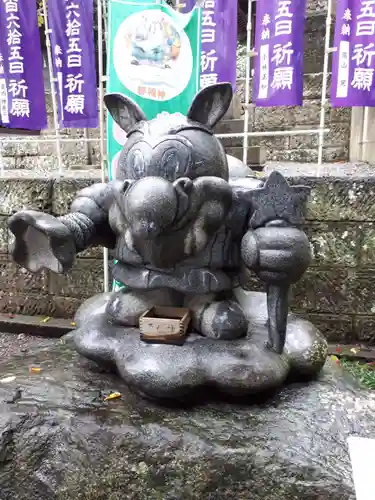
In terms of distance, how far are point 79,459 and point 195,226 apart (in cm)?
82

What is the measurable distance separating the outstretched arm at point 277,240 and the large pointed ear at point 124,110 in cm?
51

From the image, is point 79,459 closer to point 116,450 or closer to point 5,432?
point 116,450

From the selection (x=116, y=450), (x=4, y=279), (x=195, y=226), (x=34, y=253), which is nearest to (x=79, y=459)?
(x=116, y=450)

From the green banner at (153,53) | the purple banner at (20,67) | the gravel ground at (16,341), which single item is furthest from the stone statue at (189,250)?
the purple banner at (20,67)

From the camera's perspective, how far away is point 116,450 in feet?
4.59

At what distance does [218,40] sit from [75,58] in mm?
1027

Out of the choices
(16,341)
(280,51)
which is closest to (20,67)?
(280,51)

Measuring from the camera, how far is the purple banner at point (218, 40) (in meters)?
3.14

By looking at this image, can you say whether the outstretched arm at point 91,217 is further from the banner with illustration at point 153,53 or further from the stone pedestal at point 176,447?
the banner with illustration at point 153,53

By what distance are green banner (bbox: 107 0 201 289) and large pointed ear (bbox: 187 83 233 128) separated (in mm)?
996

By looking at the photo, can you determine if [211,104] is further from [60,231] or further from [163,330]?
[163,330]

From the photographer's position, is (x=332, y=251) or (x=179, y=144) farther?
(x=332, y=251)

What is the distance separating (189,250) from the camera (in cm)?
151

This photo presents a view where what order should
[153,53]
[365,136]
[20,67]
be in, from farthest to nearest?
[365,136], [20,67], [153,53]
